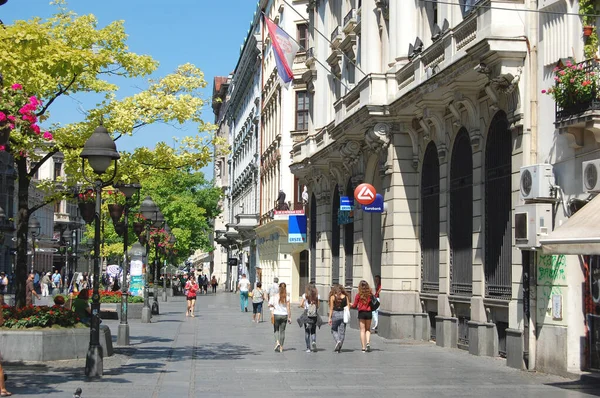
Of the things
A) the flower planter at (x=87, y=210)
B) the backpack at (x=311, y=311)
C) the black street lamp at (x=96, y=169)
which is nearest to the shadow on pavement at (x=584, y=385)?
the black street lamp at (x=96, y=169)

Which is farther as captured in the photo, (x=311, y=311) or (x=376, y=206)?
(x=376, y=206)

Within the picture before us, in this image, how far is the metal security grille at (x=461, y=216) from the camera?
23.9m

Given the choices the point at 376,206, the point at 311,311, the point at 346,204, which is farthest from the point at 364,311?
the point at 346,204

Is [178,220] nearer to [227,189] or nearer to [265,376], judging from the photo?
[227,189]

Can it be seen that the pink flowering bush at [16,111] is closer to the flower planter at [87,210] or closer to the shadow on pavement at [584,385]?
the flower planter at [87,210]

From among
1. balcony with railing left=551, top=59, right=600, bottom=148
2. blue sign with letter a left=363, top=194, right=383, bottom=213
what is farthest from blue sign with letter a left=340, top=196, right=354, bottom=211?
balcony with railing left=551, top=59, right=600, bottom=148

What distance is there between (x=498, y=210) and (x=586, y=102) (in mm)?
5476

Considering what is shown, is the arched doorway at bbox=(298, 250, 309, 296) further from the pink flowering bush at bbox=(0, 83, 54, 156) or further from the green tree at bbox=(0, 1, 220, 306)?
the pink flowering bush at bbox=(0, 83, 54, 156)

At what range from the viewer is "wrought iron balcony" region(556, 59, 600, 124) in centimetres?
1653

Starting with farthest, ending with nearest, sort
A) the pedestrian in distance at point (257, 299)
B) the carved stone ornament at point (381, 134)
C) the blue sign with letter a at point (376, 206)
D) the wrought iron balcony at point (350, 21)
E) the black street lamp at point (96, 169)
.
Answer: the pedestrian in distance at point (257, 299) < the wrought iron balcony at point (350, 21) < the blue sign with letter a at point (376, 206) < the carved stone ornament at point (381, 134) < the black street lamp at point (96, 169)

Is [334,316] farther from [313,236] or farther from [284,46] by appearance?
[313,236]

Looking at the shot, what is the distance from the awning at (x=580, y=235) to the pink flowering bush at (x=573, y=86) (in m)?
1.74

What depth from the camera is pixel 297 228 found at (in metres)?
46.6

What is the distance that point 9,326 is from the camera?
1931 cm
